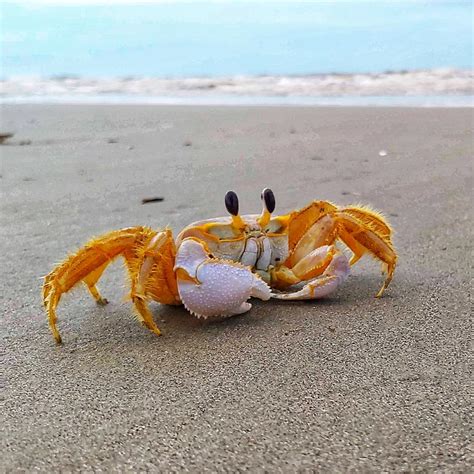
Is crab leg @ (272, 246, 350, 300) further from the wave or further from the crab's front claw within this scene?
the wave

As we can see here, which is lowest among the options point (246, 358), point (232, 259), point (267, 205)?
point (246, 358)

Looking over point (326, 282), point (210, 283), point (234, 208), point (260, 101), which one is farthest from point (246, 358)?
point (260, 101)

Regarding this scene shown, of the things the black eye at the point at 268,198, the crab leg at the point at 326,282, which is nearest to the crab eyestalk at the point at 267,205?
the black eye at the point at 268,198

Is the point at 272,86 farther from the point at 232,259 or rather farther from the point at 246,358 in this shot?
the point at 246,358

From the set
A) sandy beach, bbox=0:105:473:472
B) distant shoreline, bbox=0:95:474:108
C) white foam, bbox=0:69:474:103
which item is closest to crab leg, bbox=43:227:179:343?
sandy beach, bbox=0:105:473:472

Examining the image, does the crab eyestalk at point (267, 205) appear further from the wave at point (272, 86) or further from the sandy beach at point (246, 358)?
the wave at point (272, 86)

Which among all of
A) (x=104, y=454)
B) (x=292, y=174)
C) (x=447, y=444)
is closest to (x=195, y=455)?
(x=104, y=454)
